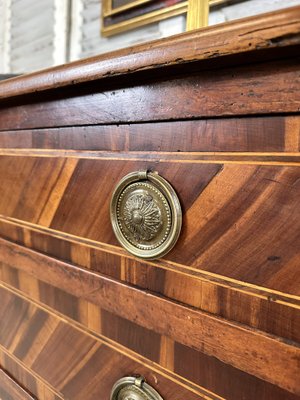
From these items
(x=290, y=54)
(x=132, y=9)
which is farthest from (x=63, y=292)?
(x=132, y=9)

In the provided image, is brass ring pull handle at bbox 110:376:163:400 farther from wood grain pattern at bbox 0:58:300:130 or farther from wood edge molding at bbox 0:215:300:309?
wood grain pattern at bbox 0:58:300:130

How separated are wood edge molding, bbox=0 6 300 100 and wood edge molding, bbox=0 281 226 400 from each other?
1.02 feet

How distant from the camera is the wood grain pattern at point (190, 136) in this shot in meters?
0.25

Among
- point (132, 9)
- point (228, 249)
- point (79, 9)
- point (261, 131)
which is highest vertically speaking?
point (79, 9)

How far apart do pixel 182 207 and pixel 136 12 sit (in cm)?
73

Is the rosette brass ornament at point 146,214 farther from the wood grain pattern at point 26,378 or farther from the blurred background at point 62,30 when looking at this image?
the blurred background at point 62,30

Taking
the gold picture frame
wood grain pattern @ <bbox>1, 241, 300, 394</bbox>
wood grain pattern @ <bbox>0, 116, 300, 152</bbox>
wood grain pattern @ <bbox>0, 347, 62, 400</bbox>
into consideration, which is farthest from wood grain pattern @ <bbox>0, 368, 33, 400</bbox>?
the gold picture frame

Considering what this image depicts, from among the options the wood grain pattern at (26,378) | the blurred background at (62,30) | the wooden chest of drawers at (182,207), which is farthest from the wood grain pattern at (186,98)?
the blurred background at (62,30)

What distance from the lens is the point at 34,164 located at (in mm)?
445

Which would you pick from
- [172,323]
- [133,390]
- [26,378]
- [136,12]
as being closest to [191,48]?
[172,323]

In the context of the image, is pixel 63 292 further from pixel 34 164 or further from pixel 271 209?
pixel 271 209

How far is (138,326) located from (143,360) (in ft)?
0.14

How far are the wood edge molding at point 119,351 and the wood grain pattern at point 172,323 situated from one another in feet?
0.04

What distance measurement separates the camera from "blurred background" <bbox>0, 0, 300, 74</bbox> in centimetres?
73
